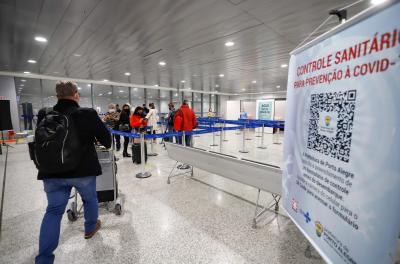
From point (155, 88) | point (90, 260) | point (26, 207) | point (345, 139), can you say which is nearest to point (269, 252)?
point (345, 139)

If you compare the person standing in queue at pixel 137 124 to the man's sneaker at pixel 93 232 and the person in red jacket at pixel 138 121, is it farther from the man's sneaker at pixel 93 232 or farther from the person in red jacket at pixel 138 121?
the man's sneaker at pixel 93 232

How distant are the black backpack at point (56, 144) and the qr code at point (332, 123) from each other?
76.1 inches

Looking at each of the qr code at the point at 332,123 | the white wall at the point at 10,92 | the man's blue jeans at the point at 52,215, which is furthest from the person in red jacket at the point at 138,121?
the white wall at the point at 10,92

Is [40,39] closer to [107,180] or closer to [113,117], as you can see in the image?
[113,117]

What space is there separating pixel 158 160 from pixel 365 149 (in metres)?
5.15

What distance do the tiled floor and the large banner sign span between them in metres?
1.03

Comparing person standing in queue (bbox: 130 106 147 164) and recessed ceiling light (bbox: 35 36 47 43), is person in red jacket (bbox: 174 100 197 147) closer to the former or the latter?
person standing in queue (bbox: 130 106 147 164)

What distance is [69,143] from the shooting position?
1.69m

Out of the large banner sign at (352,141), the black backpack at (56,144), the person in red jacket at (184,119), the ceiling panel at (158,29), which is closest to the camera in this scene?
the large banner sign at (352,141)

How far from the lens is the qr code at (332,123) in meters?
0.97

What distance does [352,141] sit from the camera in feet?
3.09

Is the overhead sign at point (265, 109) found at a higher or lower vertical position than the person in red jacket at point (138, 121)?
higher

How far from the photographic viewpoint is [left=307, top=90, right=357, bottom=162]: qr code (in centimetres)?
97

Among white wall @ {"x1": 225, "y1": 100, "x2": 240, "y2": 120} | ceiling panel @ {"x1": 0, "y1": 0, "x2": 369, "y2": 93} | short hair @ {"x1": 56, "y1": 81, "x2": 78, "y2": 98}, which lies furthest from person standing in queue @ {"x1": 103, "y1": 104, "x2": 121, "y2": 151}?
white wall @ {"x1": 225, "y1": 100, "x2": 240, "y2": 120}
